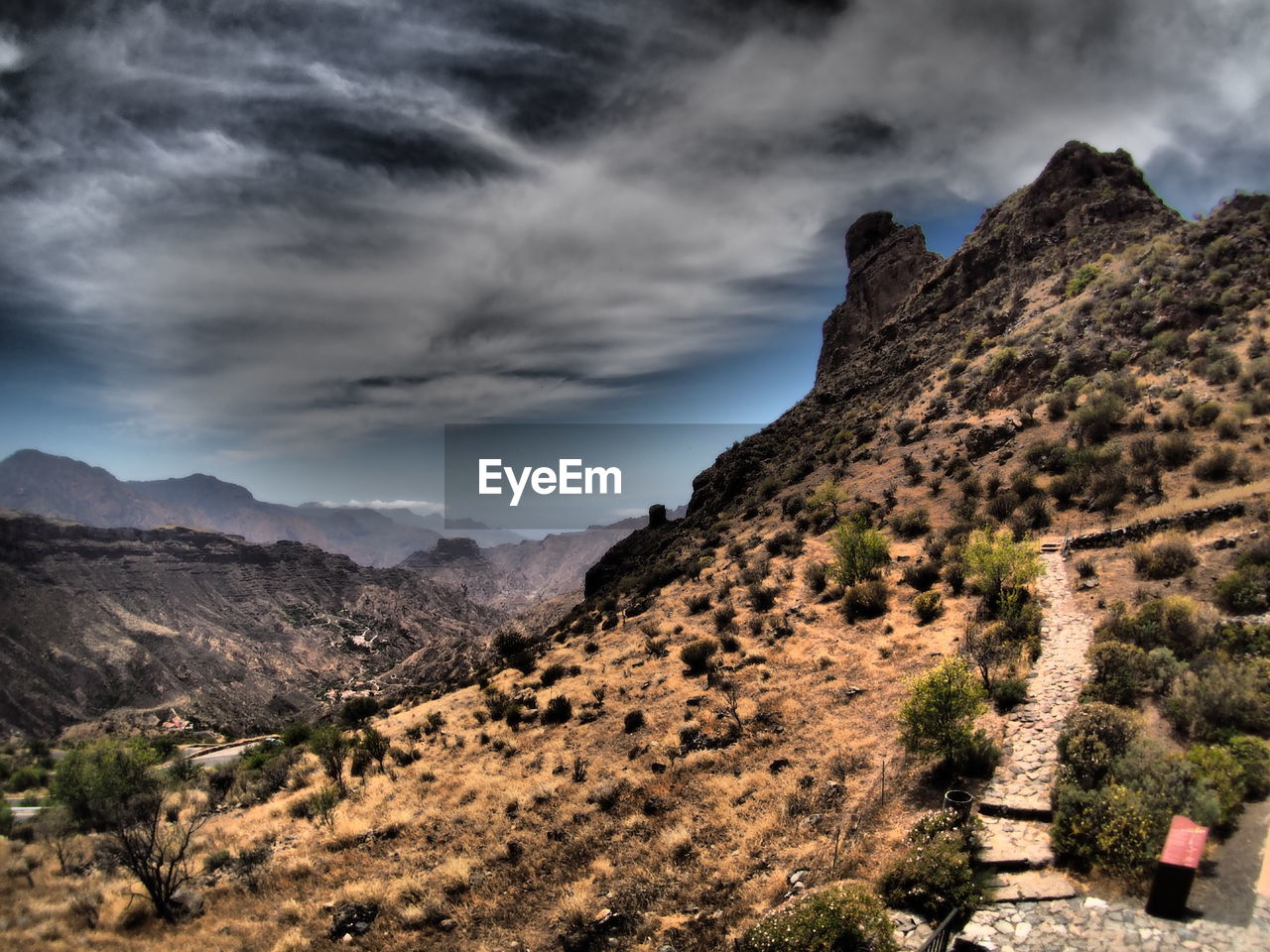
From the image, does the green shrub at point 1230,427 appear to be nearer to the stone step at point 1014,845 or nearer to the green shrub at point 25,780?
the stone step at point 1014,845

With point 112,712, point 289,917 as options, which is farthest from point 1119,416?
point 112,712

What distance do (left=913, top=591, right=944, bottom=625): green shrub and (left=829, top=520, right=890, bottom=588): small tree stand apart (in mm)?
3804

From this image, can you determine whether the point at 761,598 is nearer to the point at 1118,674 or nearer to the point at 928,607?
the point at 928,607

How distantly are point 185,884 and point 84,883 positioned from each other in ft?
11.5

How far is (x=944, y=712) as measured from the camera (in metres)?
12.5

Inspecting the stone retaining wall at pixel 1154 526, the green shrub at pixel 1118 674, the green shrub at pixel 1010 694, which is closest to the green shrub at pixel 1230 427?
the stone retaining wall at pixel 1154 526

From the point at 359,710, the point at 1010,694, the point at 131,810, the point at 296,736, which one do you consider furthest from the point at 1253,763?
the point at 359,710

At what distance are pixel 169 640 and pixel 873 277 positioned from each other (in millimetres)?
158267

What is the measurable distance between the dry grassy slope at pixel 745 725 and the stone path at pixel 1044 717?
141 centimetres

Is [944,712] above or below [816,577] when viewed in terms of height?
below

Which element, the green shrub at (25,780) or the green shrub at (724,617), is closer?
the green shrub at (724,617)

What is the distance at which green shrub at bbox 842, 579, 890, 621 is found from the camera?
75.7 feet

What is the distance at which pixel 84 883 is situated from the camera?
670 inches

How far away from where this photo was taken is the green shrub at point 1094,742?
1002 centimetres
